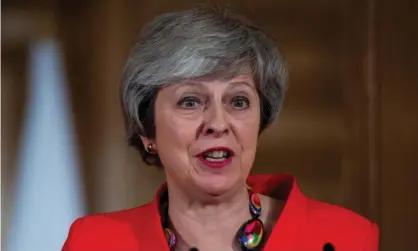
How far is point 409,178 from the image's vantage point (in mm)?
1799

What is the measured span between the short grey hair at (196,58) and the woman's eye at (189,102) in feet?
0.11

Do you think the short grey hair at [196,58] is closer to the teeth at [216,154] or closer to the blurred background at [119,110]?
the teeth at [216,154]

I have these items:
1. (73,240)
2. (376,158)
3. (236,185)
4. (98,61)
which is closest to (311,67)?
(376,158)

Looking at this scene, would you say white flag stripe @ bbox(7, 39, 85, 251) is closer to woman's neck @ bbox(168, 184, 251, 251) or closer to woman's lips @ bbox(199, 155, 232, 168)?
woman's neck @ bbox(168, 184, 251, 251)

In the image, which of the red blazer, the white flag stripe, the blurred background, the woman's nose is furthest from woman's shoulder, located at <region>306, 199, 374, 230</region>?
the white flag stripe

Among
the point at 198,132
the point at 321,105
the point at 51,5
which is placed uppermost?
the point at 51,5

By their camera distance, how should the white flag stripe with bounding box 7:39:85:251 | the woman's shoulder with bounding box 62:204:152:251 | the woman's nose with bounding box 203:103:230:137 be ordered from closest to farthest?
1. the woman's nose with bounding box 203:103:230:137
2. the woman's shoulder with bounding box 62:204:152:251
3. the white flag stripe with bounding box 7:39:85:251

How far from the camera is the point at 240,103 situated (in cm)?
129

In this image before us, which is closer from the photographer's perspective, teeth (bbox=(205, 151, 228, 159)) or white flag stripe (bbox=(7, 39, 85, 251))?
teeth (bbox=(205, 151, 228, 159))

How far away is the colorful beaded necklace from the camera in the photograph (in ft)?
4.26

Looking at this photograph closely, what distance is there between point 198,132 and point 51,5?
69 centimetres

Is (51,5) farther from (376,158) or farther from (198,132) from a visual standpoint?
(376,158)

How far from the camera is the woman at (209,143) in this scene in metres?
1.26

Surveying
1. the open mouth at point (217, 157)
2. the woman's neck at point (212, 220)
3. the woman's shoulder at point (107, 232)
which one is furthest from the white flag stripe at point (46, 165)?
the open mouth at point (217, 157)
